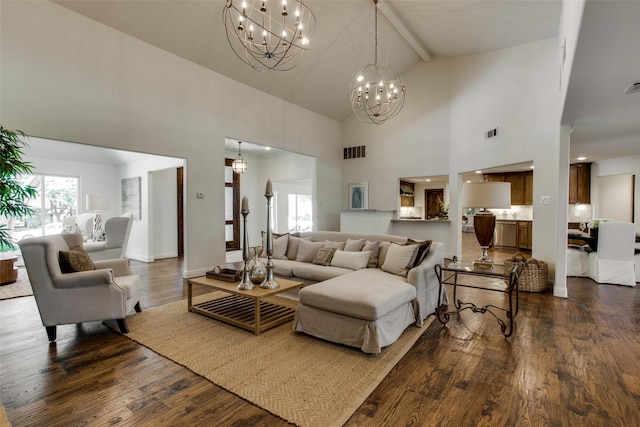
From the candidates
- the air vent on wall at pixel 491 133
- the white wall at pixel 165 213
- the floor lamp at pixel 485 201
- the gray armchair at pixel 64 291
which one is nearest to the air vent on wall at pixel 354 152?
the air vent on wall at pixel 491 133

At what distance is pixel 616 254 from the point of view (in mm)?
4805

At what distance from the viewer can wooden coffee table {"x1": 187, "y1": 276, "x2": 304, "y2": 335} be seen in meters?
2.97

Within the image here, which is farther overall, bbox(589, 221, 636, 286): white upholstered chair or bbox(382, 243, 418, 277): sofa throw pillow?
bbox(589, 221, 636, 286): white upholstered chair

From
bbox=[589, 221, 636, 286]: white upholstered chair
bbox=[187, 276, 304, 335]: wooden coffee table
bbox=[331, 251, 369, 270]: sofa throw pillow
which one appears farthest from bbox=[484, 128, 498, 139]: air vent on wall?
bbox=[187, 276, 304, 335]: wooden coffee table

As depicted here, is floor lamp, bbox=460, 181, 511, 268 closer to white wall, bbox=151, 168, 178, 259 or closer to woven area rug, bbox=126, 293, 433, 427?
woven area rug, bbox=126, 293, 433, 427

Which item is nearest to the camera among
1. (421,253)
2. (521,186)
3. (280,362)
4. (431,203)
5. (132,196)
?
(280,362)

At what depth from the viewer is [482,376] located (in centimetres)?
221

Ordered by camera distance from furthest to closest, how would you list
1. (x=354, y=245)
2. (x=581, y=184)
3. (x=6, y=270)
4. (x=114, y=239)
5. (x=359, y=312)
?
(x=581, y=184) → (x=114, y=239) → (x=6, y=270) → (x=354, y=245) → (x=359, y=312)

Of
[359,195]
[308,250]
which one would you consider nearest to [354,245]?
[308,250]

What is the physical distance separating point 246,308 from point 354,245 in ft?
5.32

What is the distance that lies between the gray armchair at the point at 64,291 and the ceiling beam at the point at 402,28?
223 inches

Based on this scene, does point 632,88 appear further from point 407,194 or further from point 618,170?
point 407,194

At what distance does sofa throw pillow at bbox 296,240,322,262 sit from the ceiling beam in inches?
165

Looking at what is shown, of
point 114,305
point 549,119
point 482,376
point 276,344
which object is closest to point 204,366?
point 276,344
